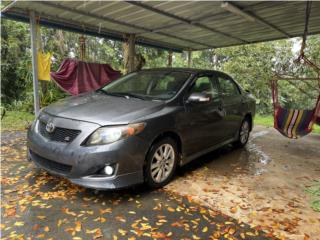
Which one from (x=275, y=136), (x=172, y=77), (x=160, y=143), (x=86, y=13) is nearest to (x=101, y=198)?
(x=160, y=143)

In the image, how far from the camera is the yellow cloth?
5.57 metres

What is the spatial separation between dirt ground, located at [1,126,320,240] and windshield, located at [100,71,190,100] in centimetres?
124

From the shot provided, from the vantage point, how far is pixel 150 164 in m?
3.19

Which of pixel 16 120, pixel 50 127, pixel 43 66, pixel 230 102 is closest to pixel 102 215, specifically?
pixel 50 127

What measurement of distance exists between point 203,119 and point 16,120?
573cm

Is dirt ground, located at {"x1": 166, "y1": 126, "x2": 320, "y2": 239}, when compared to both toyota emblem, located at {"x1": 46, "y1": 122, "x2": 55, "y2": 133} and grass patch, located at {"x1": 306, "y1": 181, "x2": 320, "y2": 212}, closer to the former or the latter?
grass patch, located at {"x1": 306, "y1": 181, "x2": 320, "y2": 212}

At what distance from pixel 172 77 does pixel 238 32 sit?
342 cm

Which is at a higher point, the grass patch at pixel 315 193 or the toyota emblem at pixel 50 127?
the toyota emblem at pixel 50 127

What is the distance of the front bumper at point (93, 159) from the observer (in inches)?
110

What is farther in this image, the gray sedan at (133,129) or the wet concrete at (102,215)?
the gray sedan at (133,129)

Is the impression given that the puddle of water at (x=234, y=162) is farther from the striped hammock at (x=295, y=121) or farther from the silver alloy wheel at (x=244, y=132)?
the striped hammock at (x=295, y=121)

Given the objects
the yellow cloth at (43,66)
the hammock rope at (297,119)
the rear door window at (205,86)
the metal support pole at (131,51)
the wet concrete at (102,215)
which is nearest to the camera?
the wet concrete at (102,215)

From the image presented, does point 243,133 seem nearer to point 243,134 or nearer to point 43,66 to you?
point 243,134

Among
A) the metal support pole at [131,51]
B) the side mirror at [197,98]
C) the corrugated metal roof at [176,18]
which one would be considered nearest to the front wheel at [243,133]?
the side mirror at [197,98]
